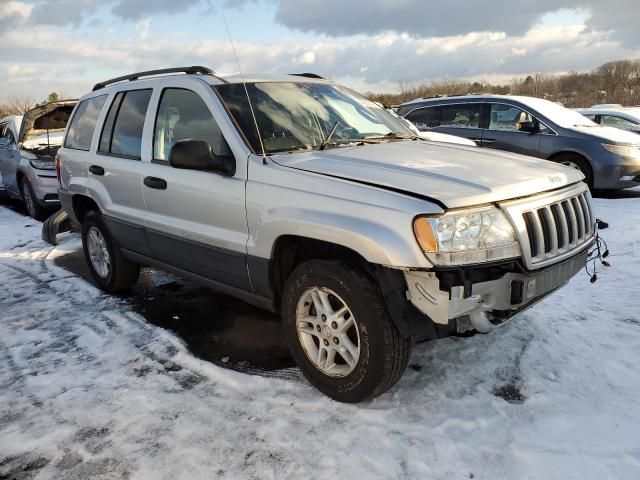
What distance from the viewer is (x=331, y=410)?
9.57ft

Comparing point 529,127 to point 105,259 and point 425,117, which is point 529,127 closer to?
point 425,117

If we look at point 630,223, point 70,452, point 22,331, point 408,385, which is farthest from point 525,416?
point 630,223

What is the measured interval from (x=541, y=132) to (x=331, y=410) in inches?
287

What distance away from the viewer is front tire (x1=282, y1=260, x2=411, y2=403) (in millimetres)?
2676

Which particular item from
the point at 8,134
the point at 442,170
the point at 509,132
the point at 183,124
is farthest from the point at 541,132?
the point at 8,134

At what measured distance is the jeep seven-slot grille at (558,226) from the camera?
8.84 feet

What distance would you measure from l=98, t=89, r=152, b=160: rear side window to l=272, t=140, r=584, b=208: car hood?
167 cm

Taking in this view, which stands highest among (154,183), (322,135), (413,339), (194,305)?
(322,135)

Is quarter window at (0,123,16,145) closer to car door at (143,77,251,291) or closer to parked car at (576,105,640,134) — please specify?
car door at (143,77,251,291)

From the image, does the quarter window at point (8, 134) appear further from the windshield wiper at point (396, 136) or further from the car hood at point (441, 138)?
the windshield wiper at point (396, 136)

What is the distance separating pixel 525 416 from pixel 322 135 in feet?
6.97

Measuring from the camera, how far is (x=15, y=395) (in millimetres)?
3203

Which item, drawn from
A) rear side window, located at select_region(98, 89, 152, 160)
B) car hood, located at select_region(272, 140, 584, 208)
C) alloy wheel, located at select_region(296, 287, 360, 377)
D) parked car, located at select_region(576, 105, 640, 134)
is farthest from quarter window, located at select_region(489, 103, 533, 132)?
alloy wheel, located at select_region(296, 287, 360, 377)

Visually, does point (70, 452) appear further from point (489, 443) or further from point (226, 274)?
point (489, 443)
